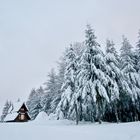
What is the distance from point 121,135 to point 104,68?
1326 cm

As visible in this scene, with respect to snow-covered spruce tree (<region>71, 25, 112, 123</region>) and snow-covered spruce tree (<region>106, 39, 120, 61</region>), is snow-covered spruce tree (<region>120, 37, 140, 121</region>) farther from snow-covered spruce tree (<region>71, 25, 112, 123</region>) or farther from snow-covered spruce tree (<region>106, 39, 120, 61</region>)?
snow-covered spruce tree (<region>71, 25, 112, 123</region>)

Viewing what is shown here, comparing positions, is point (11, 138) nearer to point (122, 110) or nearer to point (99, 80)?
point (99, 80)

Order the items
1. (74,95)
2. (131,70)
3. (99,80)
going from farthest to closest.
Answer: (131,70), (74,95), (99,80)

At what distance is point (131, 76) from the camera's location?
107 feet

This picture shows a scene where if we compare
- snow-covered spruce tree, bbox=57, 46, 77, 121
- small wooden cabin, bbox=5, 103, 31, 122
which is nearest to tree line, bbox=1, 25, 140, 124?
snow-covered spruce tree, bbox=57, 46, 77, 121

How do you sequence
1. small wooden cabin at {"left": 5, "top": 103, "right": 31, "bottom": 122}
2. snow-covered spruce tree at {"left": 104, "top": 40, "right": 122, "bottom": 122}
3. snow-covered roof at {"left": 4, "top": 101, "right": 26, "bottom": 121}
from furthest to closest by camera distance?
snow-covered roof at {"left": 4, "top": 101, "right": 26, "bottom": 121}, small wooden cabin at {"left": 5, "top": 103, "right": 31, "bottom": 122}, snow-covered spruce tree at {"left": 104, "top": 40, "right": 122, "bottom": 122}

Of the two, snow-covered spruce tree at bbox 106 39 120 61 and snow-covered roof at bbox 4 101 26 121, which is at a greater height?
snow-covered spruce tree at bbox 106 39 120 61

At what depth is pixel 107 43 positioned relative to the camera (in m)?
34.2

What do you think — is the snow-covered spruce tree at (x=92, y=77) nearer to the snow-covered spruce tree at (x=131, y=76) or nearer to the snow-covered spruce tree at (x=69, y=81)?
the snow-covered spruce tree at (x=69, y=81)

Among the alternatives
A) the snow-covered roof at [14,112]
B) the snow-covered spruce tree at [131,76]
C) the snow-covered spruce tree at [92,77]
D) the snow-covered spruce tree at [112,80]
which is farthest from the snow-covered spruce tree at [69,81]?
the snow-covered roof at [14,112]

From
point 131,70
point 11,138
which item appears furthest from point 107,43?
point 11,138

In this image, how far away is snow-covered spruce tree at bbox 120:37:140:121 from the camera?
1266 inches

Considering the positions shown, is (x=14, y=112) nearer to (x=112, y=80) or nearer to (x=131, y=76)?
(x=131, y=76)

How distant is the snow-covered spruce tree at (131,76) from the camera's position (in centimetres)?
3214
